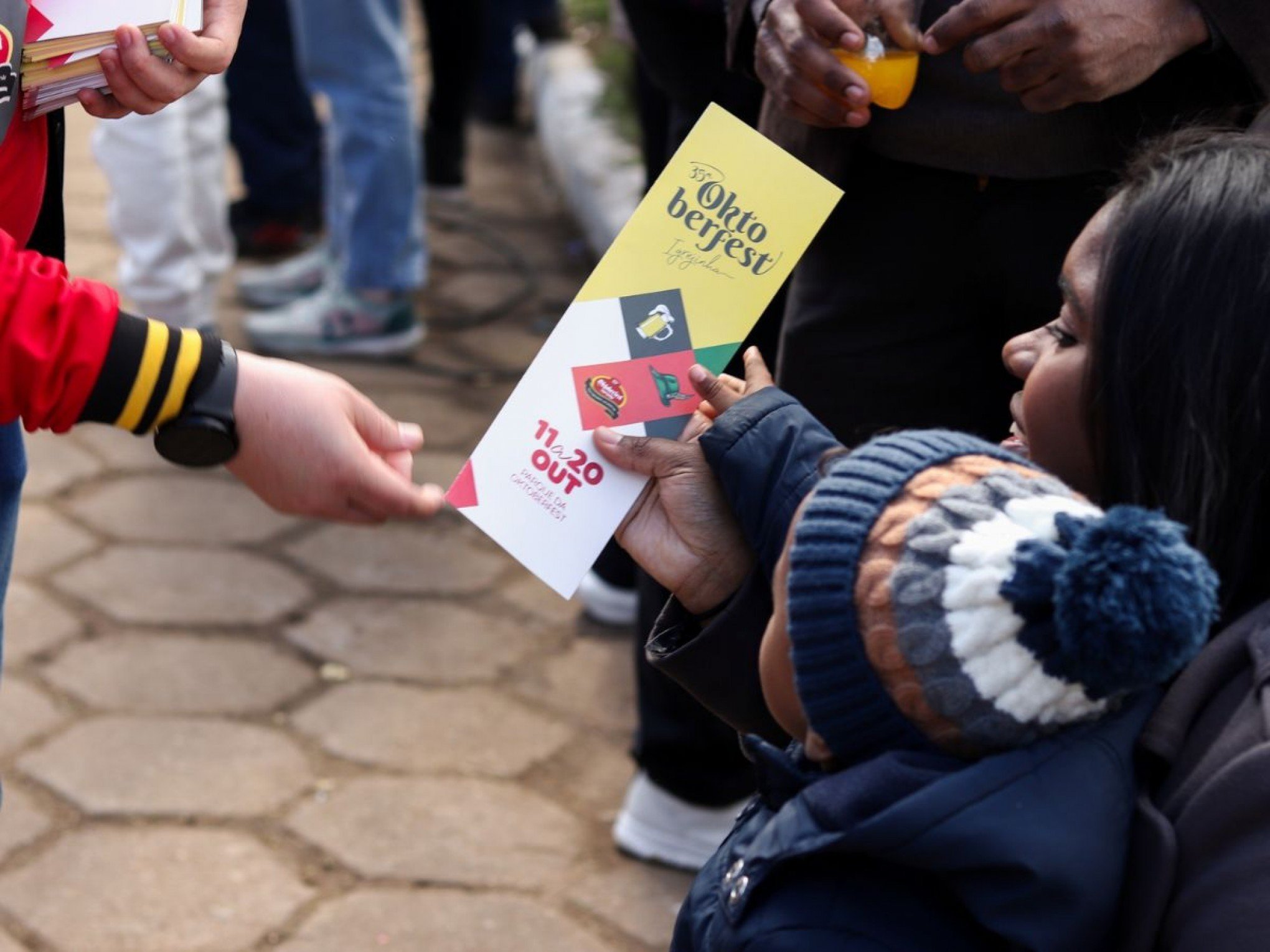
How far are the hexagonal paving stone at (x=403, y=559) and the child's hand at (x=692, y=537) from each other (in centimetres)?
174

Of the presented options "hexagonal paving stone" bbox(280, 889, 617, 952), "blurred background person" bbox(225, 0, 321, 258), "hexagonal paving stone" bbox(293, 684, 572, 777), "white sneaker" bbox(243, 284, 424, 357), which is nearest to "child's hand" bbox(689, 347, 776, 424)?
"hexagonal paving stone" bbox(280, 889, 617, 952)

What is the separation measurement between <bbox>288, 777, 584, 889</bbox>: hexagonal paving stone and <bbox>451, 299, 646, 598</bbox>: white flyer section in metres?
1.09

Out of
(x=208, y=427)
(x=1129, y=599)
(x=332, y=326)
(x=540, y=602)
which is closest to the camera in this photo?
(x=1129, y=599)

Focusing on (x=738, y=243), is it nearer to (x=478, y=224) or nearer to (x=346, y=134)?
(x=346, y=134)

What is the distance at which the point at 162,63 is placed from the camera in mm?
1542

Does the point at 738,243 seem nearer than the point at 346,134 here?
Yes

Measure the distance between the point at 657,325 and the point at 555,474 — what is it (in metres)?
0.16

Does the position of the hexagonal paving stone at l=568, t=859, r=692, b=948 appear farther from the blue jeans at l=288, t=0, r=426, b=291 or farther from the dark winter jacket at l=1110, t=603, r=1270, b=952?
the blue jeans at l=288, t=0, r=426, b=291

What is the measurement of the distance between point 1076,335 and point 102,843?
171 centimetres

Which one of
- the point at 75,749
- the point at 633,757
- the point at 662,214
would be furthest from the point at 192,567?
the point at 662,214

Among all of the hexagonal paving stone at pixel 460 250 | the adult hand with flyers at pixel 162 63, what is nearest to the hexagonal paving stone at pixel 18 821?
the adult hand with flyers at pixel 162 63

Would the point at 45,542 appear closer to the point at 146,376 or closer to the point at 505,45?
the point at 146,376

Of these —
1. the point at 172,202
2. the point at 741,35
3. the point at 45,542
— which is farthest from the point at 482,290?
the point at 741,35

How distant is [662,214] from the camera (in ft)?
4.93
